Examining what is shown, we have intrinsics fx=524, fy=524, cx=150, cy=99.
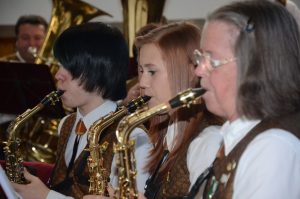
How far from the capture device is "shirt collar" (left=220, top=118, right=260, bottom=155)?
59.2 inches

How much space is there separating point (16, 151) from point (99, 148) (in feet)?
1.84

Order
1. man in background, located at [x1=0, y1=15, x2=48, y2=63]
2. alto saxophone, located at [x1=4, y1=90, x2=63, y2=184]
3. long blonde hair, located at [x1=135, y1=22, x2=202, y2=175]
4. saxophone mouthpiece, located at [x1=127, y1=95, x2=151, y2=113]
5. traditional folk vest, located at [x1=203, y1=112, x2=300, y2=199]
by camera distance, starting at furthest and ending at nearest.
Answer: man in background, located at [x1=0, y1=15, x2=48, y2=63]
alto saxophone, located at [x1=4, y1=90, x2=63, y2=184]
saxophone mouthpiece, located at [x1=127, y1=95, x2=151, y2=113]
long blonde hair, located at [x1=135, y1=22, x2=202, y2=175]
traditional folk vest, located at [x1=203, y1=112, x2=300, y2=199]

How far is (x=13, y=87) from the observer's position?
3.36m

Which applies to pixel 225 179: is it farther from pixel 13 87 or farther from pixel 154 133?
pixel 13 87

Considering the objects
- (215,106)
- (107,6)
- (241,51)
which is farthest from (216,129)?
(107,6)

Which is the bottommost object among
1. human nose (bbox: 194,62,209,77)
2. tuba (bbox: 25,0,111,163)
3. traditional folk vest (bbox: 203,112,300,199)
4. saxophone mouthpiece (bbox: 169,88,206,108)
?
tuba (bbox: 25,0,111,163)

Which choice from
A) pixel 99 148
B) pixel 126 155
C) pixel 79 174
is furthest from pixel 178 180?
pixel 79 174

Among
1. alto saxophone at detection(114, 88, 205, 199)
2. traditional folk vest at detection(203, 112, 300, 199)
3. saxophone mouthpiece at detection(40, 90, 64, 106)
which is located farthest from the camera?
saxophone mouthpiece at detection(40, 90, 64, 106)

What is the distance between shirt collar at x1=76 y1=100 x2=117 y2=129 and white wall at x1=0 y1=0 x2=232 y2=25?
2.89 m

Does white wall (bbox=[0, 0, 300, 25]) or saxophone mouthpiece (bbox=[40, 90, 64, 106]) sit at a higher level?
saxophone mouthpiece (bbox=[40, 90, 64, 106])

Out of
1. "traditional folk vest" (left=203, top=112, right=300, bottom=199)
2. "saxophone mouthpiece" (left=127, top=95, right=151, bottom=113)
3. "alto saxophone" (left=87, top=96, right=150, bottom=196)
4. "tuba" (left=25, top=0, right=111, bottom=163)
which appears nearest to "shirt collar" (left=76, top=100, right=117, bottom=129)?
"alto saxophone" (left=87, top=96, right=150, bottom=196)

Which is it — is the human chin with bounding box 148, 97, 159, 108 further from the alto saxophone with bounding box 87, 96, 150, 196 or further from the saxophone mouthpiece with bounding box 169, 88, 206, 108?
the saxophone mouthpiece with bounding box 169, 88, 206, 108

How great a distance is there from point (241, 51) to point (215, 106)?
0.60ft

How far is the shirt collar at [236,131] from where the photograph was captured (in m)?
1.50
